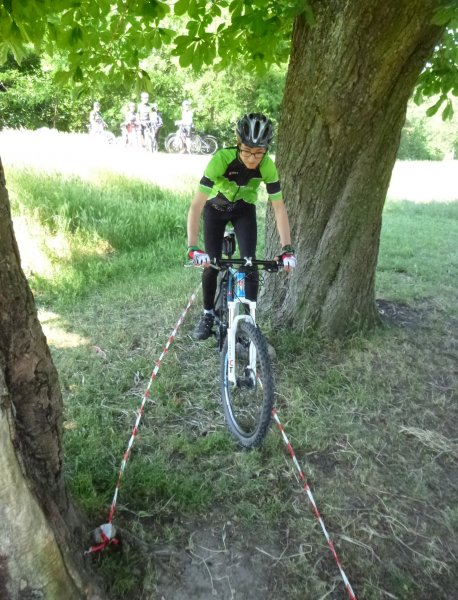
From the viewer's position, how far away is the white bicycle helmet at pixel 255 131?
3.33 meters

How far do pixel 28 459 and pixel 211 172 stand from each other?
245 cm

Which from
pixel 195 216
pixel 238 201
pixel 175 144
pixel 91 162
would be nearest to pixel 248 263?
pixel 195 216

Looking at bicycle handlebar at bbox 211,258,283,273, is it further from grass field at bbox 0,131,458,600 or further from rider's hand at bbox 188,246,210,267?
grass field at bbox 0,131,458,600

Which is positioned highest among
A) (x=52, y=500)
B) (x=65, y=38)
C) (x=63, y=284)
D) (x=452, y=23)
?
(x=452, y=23)

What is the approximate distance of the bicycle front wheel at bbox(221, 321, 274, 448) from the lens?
3.10 m

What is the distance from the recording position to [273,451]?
128 inches

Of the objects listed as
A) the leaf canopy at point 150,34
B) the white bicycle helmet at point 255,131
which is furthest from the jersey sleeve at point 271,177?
the leaf canopy at point 150,34

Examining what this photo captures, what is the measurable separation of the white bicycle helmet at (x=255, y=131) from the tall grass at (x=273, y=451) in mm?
2026

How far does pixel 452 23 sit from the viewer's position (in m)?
2.95

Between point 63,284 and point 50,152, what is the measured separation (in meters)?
5.90

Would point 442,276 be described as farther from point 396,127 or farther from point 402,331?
point 396,127

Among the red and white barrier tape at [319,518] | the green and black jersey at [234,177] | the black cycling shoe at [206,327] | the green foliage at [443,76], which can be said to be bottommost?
the red and white barrier tape at [319,518]

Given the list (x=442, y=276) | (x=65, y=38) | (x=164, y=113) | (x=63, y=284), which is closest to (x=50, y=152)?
(x=63, y=284)

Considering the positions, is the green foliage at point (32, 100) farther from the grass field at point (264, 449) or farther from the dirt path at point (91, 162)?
the grass field at point (264, 449)
